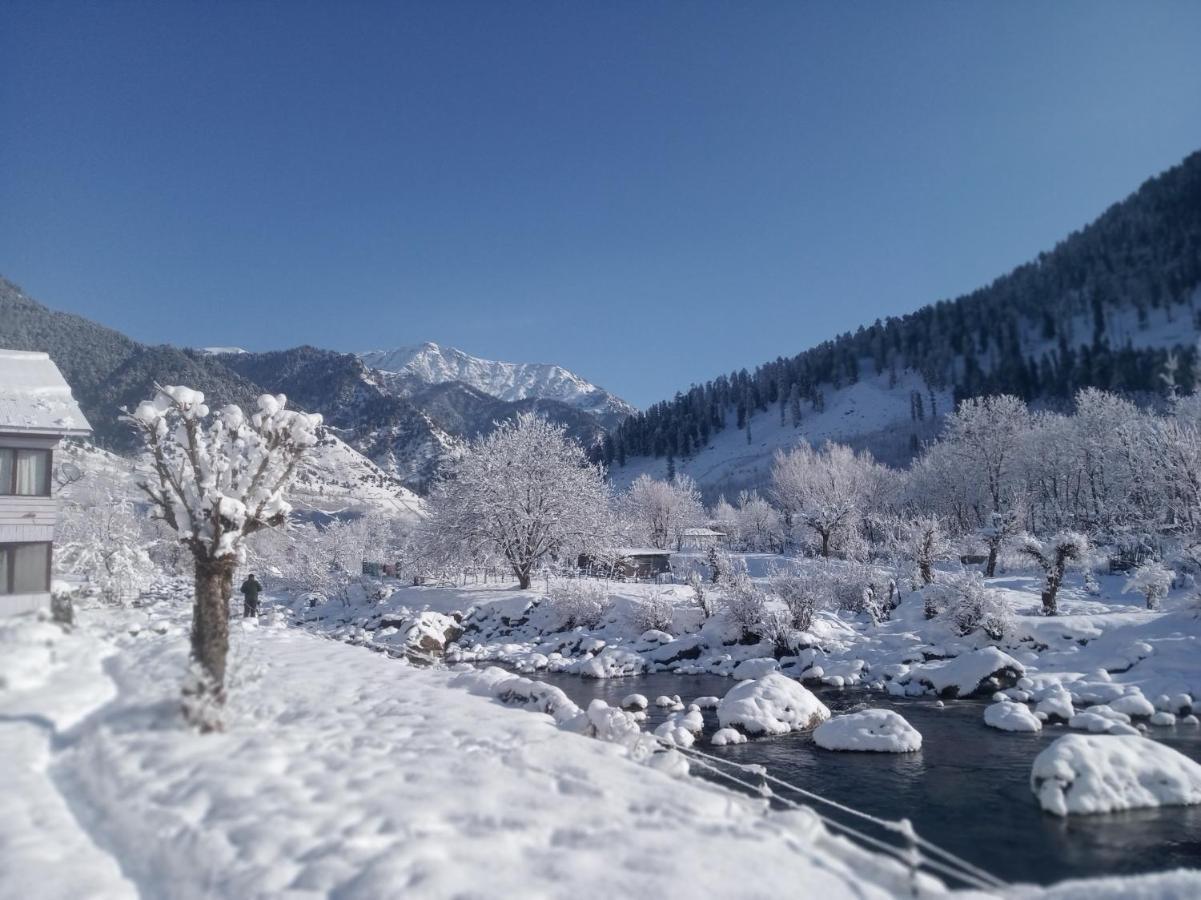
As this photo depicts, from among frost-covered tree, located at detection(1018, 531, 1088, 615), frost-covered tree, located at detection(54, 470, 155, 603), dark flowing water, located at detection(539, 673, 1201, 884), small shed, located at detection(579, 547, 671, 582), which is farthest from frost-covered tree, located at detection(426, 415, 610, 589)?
frost-covered tree, located at detection(1018, 531, 1088, 615)

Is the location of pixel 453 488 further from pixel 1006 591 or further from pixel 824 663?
pixel 1006 591

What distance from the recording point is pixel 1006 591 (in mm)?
33906

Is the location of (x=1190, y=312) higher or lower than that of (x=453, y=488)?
higher

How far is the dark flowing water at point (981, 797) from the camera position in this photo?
9977 millimetres

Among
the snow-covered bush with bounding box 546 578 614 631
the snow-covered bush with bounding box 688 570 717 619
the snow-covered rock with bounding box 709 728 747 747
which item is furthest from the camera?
the snow-covered bush with bounding box 546 578 614 631

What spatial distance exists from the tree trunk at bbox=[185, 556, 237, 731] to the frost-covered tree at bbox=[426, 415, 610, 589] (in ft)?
94.7

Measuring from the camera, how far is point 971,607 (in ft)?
87.7

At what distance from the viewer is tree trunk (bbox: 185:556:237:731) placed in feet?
30.8

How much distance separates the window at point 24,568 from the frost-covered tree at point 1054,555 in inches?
1359

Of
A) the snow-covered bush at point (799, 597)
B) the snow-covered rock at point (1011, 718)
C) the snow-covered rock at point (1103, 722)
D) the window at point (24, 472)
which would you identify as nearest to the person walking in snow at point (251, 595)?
the window at point (24, 472)

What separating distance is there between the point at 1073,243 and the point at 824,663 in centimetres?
18838

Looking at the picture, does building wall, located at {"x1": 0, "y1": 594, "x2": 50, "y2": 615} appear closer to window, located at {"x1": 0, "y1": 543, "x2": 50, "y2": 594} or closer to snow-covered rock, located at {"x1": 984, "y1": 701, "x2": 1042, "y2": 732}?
window, located at {"x1": 0, "y1": 543, "x2": 50, "y2": 594}

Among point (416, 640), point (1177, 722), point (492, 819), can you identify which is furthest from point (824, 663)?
point (492, 819)

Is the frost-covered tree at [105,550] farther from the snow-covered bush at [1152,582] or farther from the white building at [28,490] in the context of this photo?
the snow-covered bush at [1152,582]
